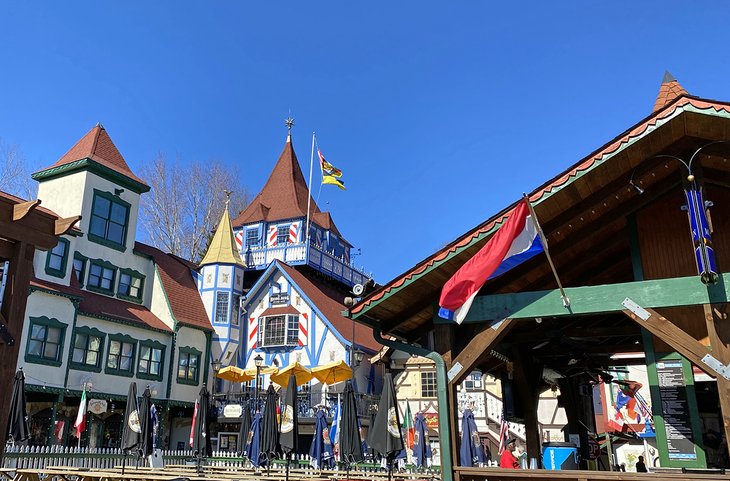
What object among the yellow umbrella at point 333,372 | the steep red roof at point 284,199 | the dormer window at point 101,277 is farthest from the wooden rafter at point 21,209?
the steep red roof at point 284,199

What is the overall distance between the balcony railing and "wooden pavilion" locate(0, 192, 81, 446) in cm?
2704

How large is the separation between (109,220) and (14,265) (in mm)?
22160

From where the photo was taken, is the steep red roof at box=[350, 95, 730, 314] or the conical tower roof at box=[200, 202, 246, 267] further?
the conical tower roof at box=[200, 202, 246, 267]

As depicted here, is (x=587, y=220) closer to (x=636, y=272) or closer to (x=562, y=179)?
(x=636, y=272)

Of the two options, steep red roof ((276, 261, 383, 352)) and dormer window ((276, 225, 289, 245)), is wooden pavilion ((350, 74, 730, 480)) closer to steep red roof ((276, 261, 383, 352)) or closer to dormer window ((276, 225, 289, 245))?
steep red roof ((276, 261, 383, 352))

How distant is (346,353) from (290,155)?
20053mm

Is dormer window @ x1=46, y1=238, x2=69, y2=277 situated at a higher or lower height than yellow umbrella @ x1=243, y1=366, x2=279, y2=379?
higher

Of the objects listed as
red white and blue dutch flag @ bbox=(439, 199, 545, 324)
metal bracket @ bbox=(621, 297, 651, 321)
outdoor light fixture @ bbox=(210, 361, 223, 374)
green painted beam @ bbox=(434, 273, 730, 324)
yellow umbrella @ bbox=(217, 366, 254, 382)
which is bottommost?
metal bracket @ bbox=(621, 297, 651, 321)

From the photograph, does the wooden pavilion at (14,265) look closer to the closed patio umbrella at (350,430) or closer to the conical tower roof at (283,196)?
the closed patio umbrella at (350,430)

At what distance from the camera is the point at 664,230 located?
9.01 meters

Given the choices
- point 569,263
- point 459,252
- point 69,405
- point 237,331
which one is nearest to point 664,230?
point 569,263

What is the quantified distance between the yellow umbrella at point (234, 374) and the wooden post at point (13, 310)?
866 inches

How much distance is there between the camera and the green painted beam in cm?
716

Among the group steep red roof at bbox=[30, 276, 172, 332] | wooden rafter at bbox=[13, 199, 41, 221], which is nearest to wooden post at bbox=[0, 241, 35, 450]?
wooden rafter at bbox=[13, 199, 41, 221]
